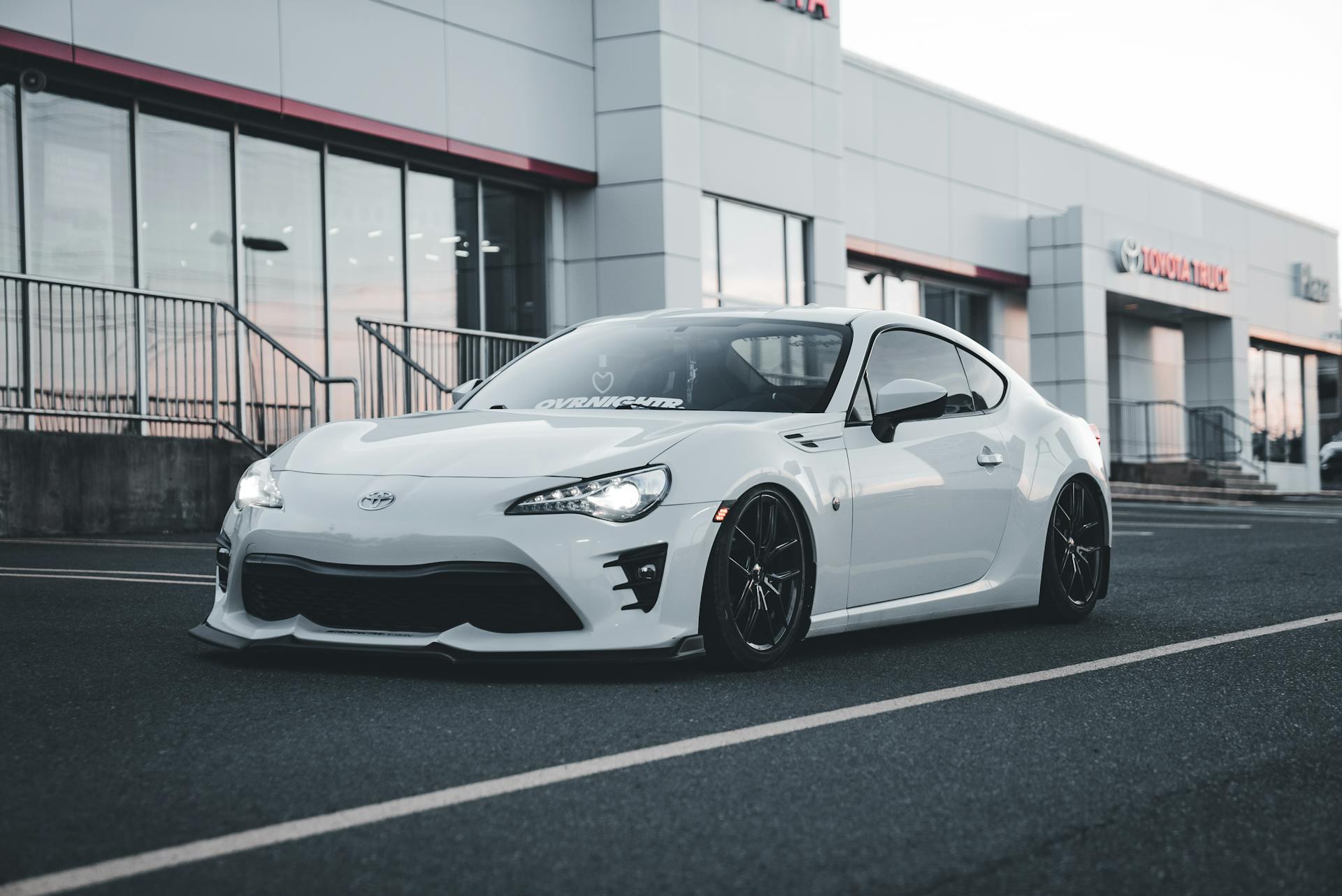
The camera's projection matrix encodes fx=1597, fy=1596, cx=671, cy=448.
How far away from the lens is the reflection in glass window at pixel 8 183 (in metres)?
13.9

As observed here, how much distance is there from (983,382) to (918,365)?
0.46 meters

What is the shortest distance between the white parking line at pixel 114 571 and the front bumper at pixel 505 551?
3.82m

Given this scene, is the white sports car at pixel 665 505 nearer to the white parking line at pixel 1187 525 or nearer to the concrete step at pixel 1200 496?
the white parking line at pixel 1187 525

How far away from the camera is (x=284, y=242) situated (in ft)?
53.7

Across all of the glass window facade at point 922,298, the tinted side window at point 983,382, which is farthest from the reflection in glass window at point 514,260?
the tinted side window at point 983,382

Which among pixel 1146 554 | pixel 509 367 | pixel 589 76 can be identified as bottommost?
pixel 1146 554

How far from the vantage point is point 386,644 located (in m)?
5.09

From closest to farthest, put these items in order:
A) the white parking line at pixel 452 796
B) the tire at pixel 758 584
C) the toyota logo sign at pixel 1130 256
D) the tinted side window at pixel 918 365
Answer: the white parking line at pixel 452 796 < the tire at pixel 758 584 < the tinted side window at pixel 918 365 < the toyota logo sign at pixel 1130 256

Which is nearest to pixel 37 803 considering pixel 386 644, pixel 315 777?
pixel 315 777

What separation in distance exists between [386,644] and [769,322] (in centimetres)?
235

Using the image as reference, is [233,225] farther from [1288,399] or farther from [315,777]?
[1288,399]

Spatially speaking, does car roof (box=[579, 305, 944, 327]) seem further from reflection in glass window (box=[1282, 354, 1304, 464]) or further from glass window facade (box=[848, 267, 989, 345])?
reflection in glass window (box=[1282, 354, 1304, 464])

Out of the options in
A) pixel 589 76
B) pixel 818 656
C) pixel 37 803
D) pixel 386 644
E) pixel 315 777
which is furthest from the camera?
pixel 589 76

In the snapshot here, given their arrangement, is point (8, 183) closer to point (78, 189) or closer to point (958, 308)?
point (78, 189)
